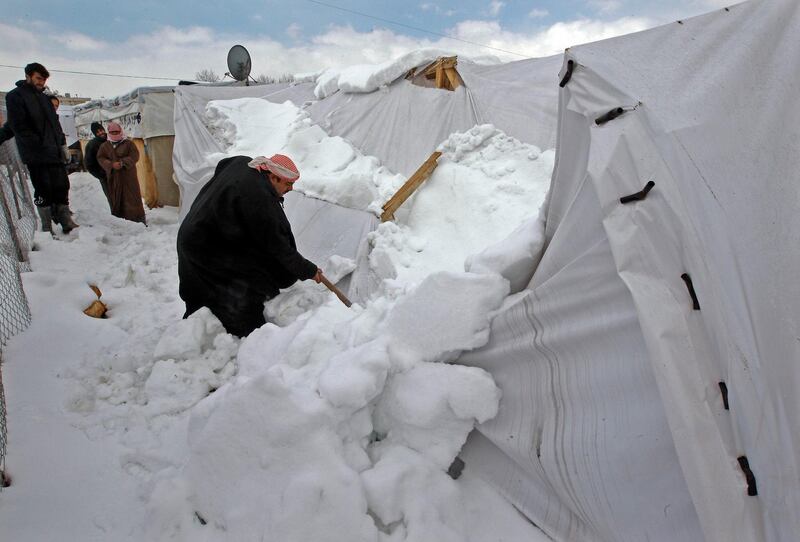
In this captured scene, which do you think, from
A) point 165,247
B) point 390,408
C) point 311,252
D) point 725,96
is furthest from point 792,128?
point 165,247

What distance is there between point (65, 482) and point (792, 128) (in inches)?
90.7

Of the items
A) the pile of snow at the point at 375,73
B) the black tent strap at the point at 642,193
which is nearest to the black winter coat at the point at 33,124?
the pile of snow at the point at 375,73

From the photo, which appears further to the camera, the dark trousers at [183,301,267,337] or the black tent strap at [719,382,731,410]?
the dark trousers at [183,301,267,337]

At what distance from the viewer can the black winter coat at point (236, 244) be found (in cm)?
254

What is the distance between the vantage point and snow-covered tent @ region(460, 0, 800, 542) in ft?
3.19

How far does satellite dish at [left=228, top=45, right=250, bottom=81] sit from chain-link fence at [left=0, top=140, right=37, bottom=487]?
3773 mm

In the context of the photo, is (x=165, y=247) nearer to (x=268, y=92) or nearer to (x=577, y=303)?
(x=268, y=92)

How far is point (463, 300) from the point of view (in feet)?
5.31

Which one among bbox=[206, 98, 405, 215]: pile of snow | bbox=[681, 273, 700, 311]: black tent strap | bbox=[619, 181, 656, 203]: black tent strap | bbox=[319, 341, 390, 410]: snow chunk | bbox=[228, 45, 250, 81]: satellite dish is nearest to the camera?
bbox=[681, 273, 700, 311]: black tent strap

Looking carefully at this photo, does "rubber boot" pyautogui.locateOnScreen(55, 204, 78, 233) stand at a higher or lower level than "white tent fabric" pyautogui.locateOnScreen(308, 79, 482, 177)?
lower

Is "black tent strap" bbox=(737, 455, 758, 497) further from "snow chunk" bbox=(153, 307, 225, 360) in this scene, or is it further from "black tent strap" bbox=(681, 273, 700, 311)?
"snow chunk" bbox=(153, 307, 225, 360)

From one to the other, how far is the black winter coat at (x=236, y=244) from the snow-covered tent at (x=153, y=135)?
4.91 meters

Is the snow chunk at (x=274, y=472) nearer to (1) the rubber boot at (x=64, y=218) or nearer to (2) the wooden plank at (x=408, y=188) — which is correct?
(2) the wooden plank at (x=408, y=188)

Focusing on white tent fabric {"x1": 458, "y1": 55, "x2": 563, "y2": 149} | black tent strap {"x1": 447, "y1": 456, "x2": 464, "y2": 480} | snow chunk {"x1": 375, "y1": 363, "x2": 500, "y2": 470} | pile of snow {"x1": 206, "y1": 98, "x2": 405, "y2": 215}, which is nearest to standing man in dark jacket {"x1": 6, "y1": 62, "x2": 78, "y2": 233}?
pile of snow {"x1": 206, "y1": 98, "x2": 405, "y2": 215}
